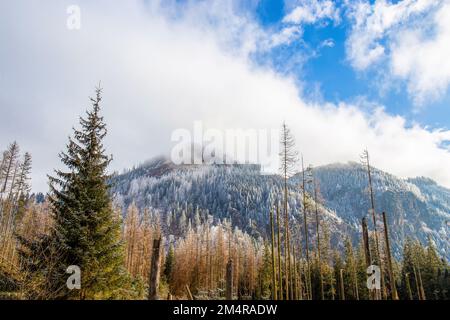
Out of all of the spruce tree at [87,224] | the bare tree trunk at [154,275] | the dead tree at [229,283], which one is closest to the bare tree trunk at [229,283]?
the dead tree at [229,283]

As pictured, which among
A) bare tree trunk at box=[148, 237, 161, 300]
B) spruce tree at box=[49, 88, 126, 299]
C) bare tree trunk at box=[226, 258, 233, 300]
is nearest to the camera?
bare tree trunk at box=[148, 237, 161, 300]

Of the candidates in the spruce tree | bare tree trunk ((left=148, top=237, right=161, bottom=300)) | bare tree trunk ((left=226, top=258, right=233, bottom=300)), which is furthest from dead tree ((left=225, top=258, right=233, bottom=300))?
the spruce tree

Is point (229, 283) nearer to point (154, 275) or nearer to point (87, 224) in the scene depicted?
point (154, 275)

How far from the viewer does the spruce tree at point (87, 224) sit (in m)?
14.4

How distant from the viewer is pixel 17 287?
13086 millimetres

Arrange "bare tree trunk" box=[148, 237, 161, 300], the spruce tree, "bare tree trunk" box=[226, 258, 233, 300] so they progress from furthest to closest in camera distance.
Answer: the spruce tree
"bare tree trunk" box=[226, 258, 233, 300]
"bare tree trunk" box=[148, 237, 161, 300]

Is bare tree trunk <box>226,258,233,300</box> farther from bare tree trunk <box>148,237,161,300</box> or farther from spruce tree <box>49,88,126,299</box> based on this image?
spruce tree <box>49,88,126,299</box>

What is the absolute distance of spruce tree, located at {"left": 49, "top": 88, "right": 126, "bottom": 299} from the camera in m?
14.4

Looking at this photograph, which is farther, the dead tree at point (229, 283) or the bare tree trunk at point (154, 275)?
the dead tree at point (229, 283)

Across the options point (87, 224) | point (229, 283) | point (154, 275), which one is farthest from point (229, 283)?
point (87, 224)

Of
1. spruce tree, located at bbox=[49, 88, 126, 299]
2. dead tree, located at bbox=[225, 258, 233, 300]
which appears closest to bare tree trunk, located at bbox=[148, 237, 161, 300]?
dead tree, located at bbox=[225, 258, 233, 300]

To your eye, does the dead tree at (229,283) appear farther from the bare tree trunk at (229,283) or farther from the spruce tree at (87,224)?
the spruce tree at (87,224)

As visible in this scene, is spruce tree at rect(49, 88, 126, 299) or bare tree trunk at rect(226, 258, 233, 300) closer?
bare tree trunk at rect(226, 258, 233, 300)
